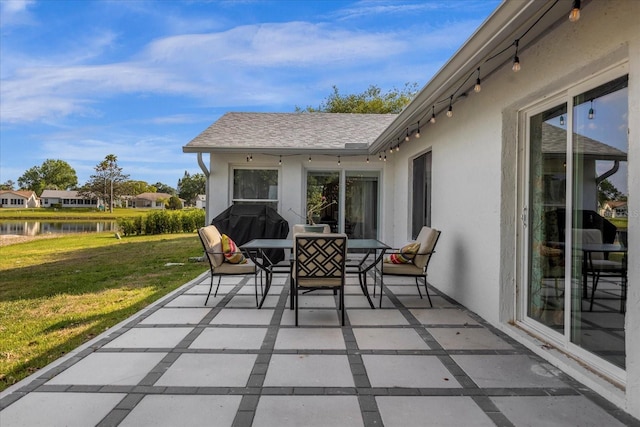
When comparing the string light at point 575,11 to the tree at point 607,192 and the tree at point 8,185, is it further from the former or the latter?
the tree at point 8,185

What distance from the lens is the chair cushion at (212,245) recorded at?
510cm

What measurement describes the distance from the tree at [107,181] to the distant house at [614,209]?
191ft

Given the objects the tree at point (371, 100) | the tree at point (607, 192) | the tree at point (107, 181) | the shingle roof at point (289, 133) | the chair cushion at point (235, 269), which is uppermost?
the tree at point (371, 100)

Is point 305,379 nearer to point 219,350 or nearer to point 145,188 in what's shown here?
point 219,350

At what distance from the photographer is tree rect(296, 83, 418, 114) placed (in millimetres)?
25391

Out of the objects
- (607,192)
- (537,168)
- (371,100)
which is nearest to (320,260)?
(537,168)

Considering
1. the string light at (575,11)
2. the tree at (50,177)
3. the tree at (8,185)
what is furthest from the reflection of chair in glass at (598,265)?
the tree at (8,185)

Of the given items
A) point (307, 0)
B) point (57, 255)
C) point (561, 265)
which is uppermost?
point (307, 0)

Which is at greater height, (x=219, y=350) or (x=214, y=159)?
(x=214, y=159)

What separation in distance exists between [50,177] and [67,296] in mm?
87980

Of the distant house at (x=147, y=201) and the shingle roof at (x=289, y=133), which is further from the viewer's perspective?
the distant house at (x=147, y=201)

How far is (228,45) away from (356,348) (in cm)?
1405

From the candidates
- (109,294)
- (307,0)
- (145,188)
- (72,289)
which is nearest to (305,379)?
(109,294)

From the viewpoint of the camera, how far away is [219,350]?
3.33 meters
